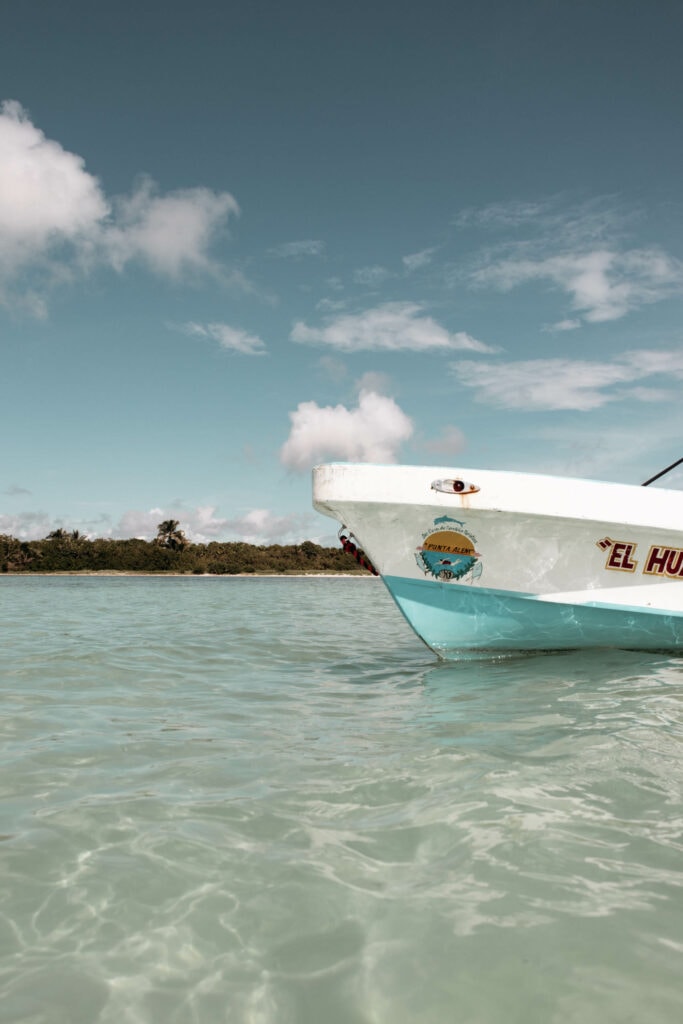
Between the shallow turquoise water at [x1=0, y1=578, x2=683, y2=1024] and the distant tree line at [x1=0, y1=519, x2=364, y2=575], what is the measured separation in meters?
67.9

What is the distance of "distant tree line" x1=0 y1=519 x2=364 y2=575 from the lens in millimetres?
69438

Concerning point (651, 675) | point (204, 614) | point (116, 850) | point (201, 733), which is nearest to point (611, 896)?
point (116, 850)

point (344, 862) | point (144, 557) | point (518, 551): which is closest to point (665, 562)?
point (518, 551)

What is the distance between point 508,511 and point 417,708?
2.01 metres

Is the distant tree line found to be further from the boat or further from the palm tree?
the boat

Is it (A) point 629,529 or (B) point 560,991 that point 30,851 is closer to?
(B) point 560,991

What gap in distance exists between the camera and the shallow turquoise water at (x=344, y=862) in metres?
1.51

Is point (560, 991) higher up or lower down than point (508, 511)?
lower down

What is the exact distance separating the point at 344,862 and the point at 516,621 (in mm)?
4162

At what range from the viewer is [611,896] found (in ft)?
6.00

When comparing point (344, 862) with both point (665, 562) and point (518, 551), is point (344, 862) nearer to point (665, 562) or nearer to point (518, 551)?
point (518, 551)

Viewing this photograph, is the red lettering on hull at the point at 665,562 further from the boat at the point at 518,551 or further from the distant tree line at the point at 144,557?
the distant tree line at the point at 144,557

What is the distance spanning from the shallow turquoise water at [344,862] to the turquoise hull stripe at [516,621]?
4.75 ft

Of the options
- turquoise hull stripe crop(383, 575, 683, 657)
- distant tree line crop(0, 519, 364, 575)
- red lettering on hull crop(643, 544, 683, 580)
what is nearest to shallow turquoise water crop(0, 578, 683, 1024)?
turquoise hull stripe crop(383, 575, 683, 657)
